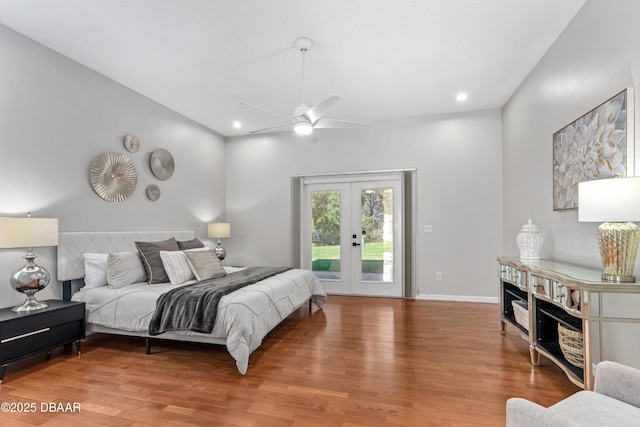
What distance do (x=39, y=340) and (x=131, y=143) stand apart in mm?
2377

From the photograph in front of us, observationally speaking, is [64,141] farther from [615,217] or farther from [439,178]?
[439,178]

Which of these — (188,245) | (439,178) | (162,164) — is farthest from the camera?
(439,178)

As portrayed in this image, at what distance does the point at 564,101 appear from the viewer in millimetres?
2889

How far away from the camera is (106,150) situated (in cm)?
372

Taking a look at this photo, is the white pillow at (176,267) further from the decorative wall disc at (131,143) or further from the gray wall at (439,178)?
the gray wall at (439,178)

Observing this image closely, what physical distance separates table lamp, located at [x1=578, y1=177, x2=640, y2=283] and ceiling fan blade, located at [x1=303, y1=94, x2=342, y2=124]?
1.91m

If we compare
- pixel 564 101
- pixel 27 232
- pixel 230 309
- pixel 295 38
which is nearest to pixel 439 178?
pixel 564 101

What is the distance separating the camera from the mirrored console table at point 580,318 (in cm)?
177

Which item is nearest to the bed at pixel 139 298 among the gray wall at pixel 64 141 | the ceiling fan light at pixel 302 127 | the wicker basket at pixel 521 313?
the gray wall at pixel 64 141

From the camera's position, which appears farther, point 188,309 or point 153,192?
point 153,192

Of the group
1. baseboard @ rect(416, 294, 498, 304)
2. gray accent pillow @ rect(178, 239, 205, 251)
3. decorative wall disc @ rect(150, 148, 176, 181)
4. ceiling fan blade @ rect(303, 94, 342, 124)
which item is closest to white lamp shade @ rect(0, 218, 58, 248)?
gray accent pillow @ rect(178, 239, 205, 251)

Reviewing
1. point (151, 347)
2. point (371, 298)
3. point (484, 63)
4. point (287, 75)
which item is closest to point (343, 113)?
point (287, 75)

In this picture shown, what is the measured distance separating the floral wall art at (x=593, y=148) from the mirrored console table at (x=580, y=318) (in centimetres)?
70

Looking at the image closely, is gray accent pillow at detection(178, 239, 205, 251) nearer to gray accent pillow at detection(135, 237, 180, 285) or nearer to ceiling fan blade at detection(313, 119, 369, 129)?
gray accent pillow at detection(135, 237, 180, 285)
